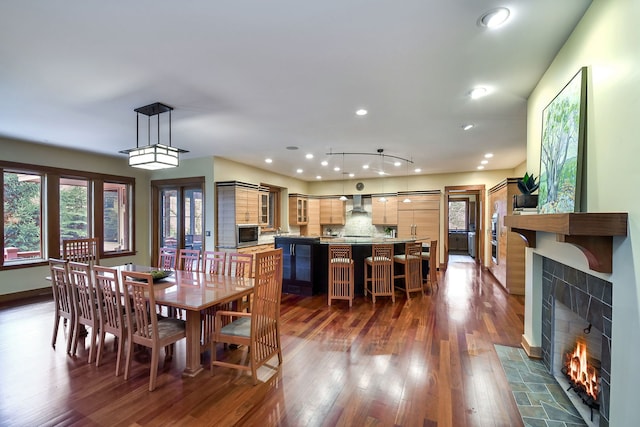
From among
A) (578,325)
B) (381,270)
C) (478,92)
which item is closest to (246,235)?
(381,270)

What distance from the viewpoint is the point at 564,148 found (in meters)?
1.98

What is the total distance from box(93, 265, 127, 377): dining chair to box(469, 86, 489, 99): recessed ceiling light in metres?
3.89

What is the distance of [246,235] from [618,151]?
584 cm

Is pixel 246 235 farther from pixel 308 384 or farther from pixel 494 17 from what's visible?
pixel 494 17

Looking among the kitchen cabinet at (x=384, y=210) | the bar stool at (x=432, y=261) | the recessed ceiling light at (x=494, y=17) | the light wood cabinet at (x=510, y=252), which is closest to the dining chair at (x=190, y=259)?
the recessed ceiling light at (x=494, y=17)

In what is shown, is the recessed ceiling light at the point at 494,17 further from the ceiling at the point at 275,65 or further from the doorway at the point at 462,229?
the doorway at the point at 462,229

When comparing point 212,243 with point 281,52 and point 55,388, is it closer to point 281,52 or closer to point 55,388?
point 55,388

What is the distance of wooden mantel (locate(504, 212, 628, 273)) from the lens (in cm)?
141

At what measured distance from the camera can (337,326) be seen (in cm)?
368

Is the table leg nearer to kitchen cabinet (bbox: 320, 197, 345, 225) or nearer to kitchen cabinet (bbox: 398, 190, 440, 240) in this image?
kitchen cabinet (bbox: 398, 190, 440, 240)

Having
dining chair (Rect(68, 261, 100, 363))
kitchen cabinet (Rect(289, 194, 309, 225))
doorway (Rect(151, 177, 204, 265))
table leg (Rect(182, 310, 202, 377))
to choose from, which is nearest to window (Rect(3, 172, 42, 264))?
doorway (Rect(151, 177, 204, 265))

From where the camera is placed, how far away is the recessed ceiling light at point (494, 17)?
1791 millimetres

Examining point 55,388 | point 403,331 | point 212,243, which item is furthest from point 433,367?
point 212,243

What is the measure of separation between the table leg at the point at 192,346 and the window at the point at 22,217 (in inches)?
185
